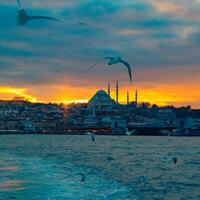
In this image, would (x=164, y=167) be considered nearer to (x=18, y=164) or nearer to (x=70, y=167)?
(x=70, y=167)

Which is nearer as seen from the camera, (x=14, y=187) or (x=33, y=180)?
(x=14, y=187)

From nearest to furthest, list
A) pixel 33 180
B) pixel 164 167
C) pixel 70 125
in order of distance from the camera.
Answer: pixel 33 180 → pixel 164 167 → pixel 70 125

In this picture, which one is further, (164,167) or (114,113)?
(114,113)

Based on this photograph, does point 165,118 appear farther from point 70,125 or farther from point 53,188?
point 53,188

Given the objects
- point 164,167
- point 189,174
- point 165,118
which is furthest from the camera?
point 165,118

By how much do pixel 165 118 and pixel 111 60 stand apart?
106692 millimetres

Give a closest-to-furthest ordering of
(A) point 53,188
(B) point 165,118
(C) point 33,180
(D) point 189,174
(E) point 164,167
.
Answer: (A) point 53,188 → (C) point 33,180 → (D) point 189,174 → (E) point 164,167 → (B) point 165,118

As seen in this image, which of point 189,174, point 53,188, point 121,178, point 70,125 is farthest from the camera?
point 70,125

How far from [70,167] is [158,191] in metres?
7.20

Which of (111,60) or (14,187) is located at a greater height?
(111,60)

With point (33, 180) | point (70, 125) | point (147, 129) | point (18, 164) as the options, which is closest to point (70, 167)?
point (18, 164)

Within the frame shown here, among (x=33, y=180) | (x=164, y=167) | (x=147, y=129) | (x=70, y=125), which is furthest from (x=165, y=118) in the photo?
(x=33, y=180)

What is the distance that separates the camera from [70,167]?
77.3 ft

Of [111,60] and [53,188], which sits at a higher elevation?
[111,60]
